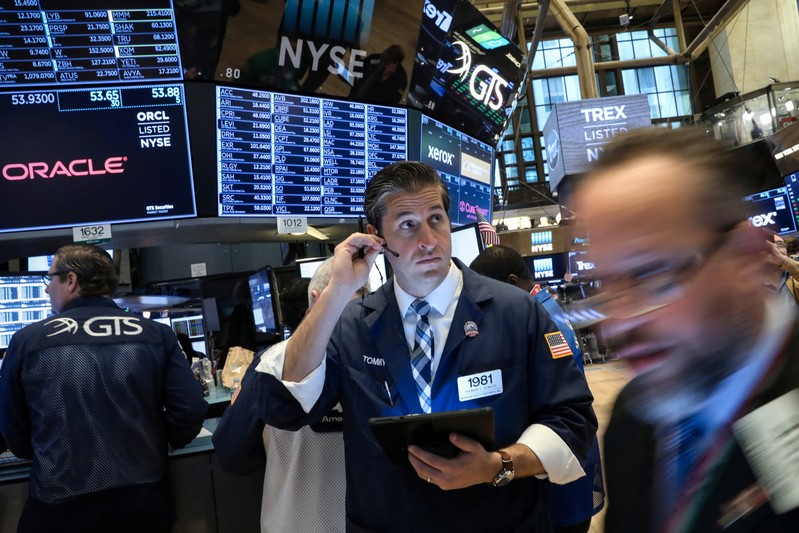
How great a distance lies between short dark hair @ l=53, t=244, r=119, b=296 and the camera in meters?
2.57

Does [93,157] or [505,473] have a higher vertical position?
[93,157]

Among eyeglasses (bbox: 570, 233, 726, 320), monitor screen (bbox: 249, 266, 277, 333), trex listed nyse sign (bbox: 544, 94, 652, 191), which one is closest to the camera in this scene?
eyeglasses (bbox: 570, 233, 726, 320)

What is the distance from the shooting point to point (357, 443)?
1.57m

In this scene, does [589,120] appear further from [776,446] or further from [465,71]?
[776,446]

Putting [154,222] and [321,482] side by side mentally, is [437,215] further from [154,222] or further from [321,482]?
[154,222]

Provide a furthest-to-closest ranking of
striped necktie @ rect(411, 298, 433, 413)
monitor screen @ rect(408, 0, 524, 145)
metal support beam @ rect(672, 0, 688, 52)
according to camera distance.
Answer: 1. metal support beam @ rect(672, 0, 688, 52)
2. monitor screen @ rect(408, 0, 524, 145)
3. striped necktie @ rect(411, 298, 433, 413)

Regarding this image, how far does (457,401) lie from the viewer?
1.51 meters

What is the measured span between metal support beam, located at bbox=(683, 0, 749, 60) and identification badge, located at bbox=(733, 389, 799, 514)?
15.2 metres

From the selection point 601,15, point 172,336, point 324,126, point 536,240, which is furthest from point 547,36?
point 172,336

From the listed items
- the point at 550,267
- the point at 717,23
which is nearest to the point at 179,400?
the point at 550,267

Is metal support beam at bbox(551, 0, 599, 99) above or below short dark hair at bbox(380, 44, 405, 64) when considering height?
above

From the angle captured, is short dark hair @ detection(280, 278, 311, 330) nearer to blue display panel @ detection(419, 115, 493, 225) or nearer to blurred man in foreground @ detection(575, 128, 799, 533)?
blurred man in foreground @ detection(575, 128, 799, 533)

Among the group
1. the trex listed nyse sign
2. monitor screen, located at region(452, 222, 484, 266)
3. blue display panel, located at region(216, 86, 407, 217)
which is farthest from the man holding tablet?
the trex listed nyse sign

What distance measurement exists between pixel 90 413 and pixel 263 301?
1683 mm
